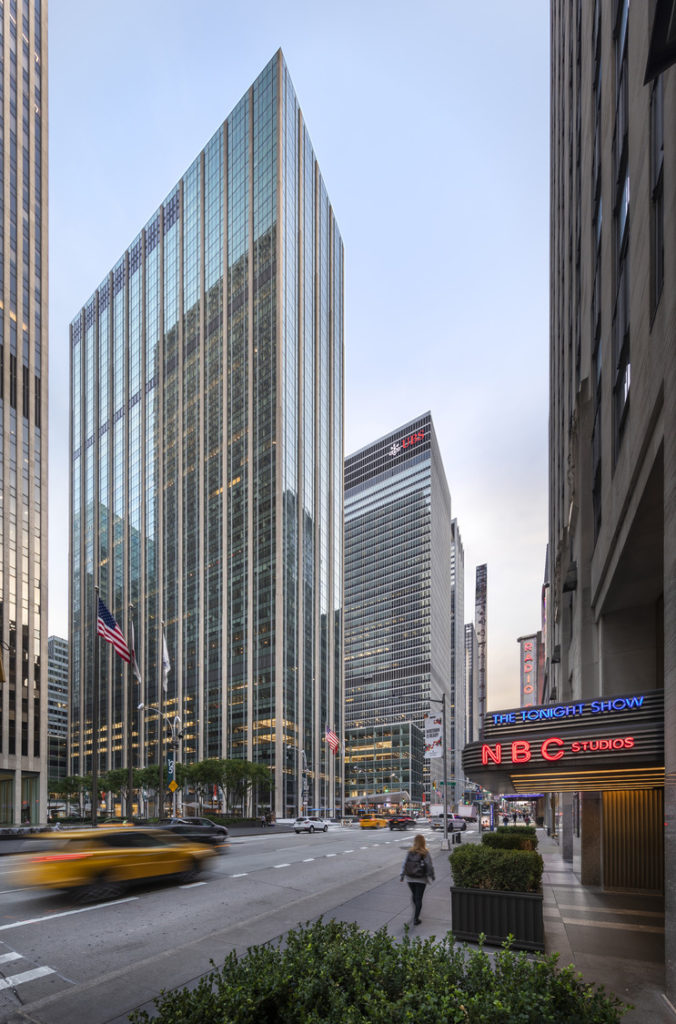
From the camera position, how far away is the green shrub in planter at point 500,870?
412 inches

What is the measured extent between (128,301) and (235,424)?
57469 mm

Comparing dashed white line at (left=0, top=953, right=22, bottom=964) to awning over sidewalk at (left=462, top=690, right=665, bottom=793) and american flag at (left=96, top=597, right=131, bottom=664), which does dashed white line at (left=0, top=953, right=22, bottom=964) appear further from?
american flag at (left=96, top=597, right=131, bottom=664)

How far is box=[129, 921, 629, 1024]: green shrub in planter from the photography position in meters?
3.84

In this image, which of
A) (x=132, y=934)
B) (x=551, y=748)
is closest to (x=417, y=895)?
(x=551, y=748)

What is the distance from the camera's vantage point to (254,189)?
121 meters

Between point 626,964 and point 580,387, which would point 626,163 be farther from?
point 626,964

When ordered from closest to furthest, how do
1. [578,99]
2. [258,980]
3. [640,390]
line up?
1. [258,980]
2. [640,390]
3. [578,99]

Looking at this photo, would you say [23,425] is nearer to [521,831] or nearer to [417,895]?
[521,831]

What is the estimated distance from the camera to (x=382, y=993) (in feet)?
13.4

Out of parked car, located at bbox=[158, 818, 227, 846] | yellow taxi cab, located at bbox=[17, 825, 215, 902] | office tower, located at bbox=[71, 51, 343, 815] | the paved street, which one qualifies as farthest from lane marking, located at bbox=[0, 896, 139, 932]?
office tower, located at bbox=[71, 51, 343, 815]

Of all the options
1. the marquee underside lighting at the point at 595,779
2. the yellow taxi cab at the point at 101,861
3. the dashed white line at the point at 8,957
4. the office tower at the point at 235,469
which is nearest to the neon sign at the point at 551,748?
the marquee underside lighting at the point at 595,779

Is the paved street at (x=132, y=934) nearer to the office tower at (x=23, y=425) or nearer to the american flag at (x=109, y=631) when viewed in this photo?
the american flag at (x=109, y=631)

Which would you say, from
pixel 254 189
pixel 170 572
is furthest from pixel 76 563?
pixel 254 189

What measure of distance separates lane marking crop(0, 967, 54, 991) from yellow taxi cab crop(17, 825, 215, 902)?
488 centimetres
